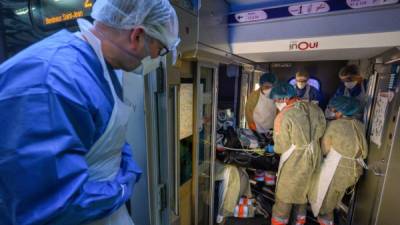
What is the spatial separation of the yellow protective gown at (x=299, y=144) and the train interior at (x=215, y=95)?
0.21 meters

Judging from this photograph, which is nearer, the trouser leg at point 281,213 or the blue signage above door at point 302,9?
the blue signage above door at point 302,9

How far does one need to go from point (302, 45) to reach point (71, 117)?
5.42ft

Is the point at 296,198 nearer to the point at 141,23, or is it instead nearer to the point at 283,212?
the point at 283,212

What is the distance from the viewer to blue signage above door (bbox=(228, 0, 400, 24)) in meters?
1.38

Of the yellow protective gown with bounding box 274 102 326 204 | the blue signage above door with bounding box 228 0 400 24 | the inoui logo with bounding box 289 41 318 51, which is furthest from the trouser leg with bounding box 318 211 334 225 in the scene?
the blue signage above door with bounding box 228 0 400 24

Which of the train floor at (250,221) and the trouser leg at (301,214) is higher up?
the trouser leg at (301,214)

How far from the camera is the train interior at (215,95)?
116cm

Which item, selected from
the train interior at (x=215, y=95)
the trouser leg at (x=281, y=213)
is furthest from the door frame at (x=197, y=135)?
the trouser leg at (x=281, y=213)

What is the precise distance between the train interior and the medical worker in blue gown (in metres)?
0.38

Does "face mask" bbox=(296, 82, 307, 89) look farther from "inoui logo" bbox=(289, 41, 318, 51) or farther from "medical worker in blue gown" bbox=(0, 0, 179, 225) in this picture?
"medical worker in blue gown" bbox=(0, 0, 179, 225)

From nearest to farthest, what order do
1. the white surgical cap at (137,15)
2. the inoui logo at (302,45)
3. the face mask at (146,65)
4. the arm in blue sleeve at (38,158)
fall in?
the arm in blue sleeve at (38,158) < the white surgical cap at (137,15) < the face mask at (146,65) < the inoui logo at (302,45)

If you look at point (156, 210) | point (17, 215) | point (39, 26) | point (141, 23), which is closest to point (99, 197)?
point (17, 215)

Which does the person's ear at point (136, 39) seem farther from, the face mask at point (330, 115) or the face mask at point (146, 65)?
the face mask at point (330, 115)

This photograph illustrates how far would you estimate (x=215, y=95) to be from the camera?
6.01 ft
